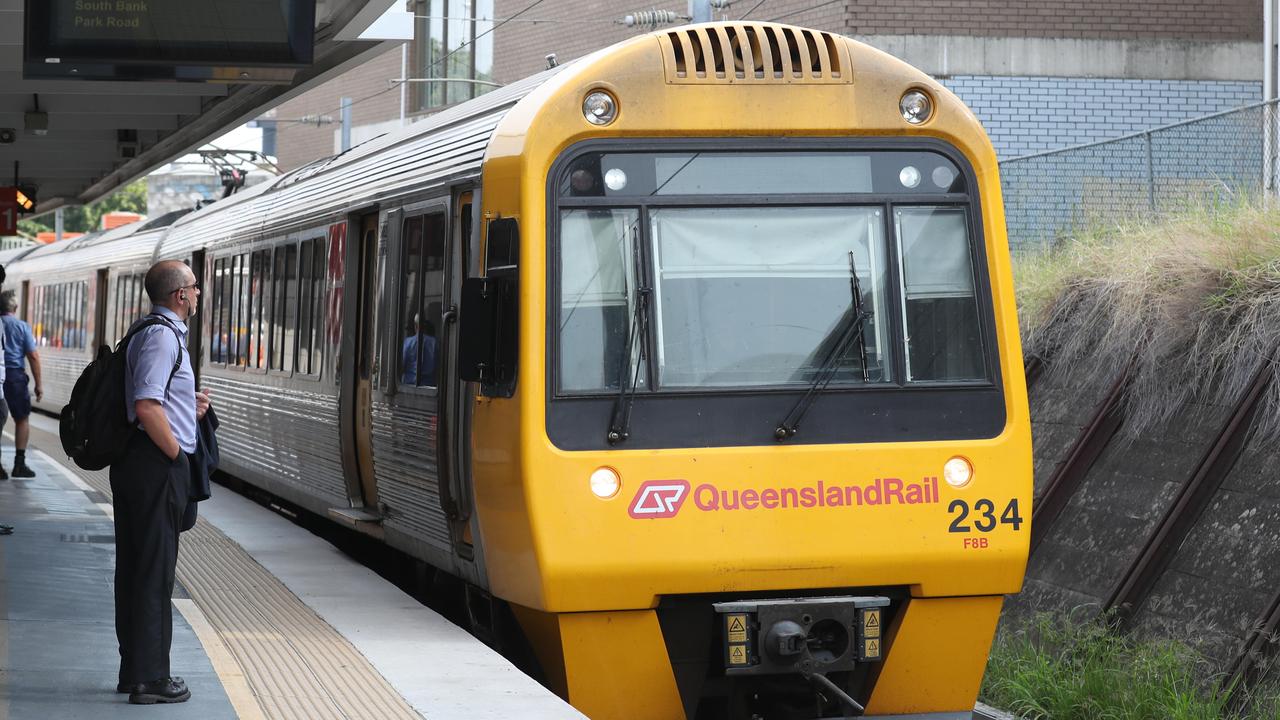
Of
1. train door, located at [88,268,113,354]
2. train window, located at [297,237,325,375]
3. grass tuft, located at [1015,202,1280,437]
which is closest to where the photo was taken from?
grass tuft, located at [1015,202,1280,437]

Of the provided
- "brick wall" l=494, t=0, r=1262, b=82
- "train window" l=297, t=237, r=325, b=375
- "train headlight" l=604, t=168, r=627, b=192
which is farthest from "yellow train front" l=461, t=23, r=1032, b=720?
"brick wall" l=494, t=0, r=1262, b=82

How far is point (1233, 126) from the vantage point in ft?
42.1

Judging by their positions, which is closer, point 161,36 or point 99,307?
point 161,36

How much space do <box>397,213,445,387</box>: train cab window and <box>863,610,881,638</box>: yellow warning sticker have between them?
2472mm

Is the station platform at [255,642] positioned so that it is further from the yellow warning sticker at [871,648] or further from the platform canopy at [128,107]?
the platform canopy at [128,107]

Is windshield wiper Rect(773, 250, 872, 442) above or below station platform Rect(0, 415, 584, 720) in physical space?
above

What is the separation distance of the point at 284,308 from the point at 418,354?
150 inches

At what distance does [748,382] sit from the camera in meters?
6.95

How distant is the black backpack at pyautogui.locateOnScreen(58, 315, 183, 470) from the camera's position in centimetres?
604

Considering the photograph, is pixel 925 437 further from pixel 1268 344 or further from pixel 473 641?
pixel 1268 344

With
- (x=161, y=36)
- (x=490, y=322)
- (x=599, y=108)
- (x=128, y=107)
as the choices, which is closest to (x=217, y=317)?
(x=128, y=107)

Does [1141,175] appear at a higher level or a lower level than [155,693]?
higher

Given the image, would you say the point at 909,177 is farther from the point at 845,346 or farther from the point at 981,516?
the point at 981,516

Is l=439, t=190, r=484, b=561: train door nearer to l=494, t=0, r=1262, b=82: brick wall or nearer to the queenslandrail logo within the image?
the queenslandrail logo
